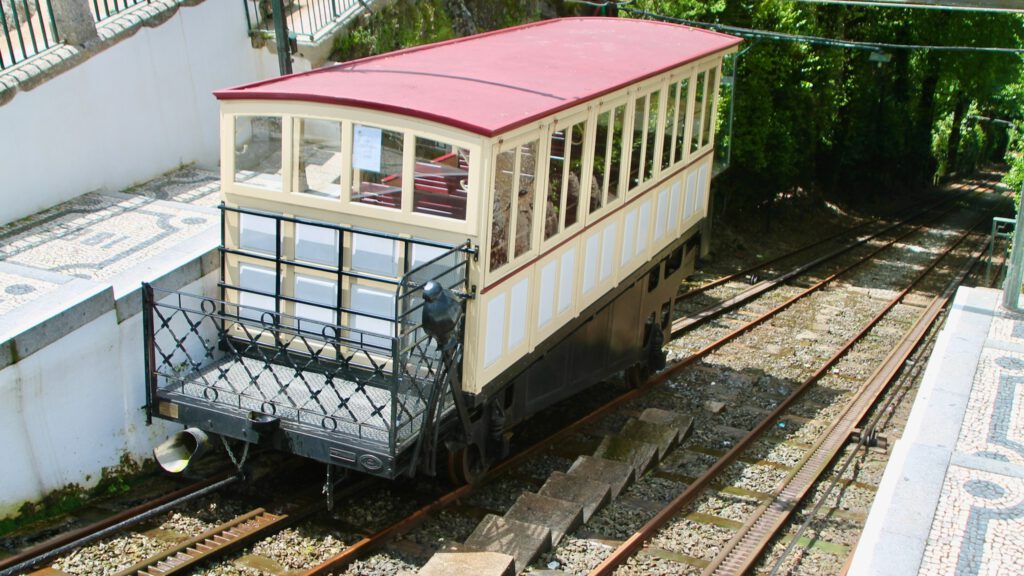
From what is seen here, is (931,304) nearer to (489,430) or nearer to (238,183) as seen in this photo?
(489,430)

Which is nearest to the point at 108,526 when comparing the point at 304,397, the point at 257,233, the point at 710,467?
the point at 304,397

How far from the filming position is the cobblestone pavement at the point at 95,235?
789cm

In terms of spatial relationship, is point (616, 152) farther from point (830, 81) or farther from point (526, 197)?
point (830, 81)

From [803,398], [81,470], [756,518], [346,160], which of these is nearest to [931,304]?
[803,398]

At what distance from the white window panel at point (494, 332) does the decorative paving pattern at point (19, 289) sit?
11.3ft

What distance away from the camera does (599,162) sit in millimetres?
8383

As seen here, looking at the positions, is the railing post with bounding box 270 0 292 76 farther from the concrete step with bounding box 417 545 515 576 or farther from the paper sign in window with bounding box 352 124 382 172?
the concrete step with bounding box 417 545 515 576

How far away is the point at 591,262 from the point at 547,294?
861 millimetres

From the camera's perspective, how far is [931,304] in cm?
1702

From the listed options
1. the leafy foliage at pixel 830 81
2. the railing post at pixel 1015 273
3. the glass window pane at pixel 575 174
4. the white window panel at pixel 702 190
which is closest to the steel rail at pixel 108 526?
the glass window pane at pixel 575 174

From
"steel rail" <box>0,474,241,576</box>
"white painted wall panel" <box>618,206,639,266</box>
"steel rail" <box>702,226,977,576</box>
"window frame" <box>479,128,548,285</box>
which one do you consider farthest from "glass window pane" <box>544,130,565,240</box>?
"steel rail" <box>0,474,241,576</box>

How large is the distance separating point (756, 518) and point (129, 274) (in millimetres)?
5375

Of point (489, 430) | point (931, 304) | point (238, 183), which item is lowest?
point (931, 304)

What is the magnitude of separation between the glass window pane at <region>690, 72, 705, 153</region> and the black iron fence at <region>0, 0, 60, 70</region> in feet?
22.9
